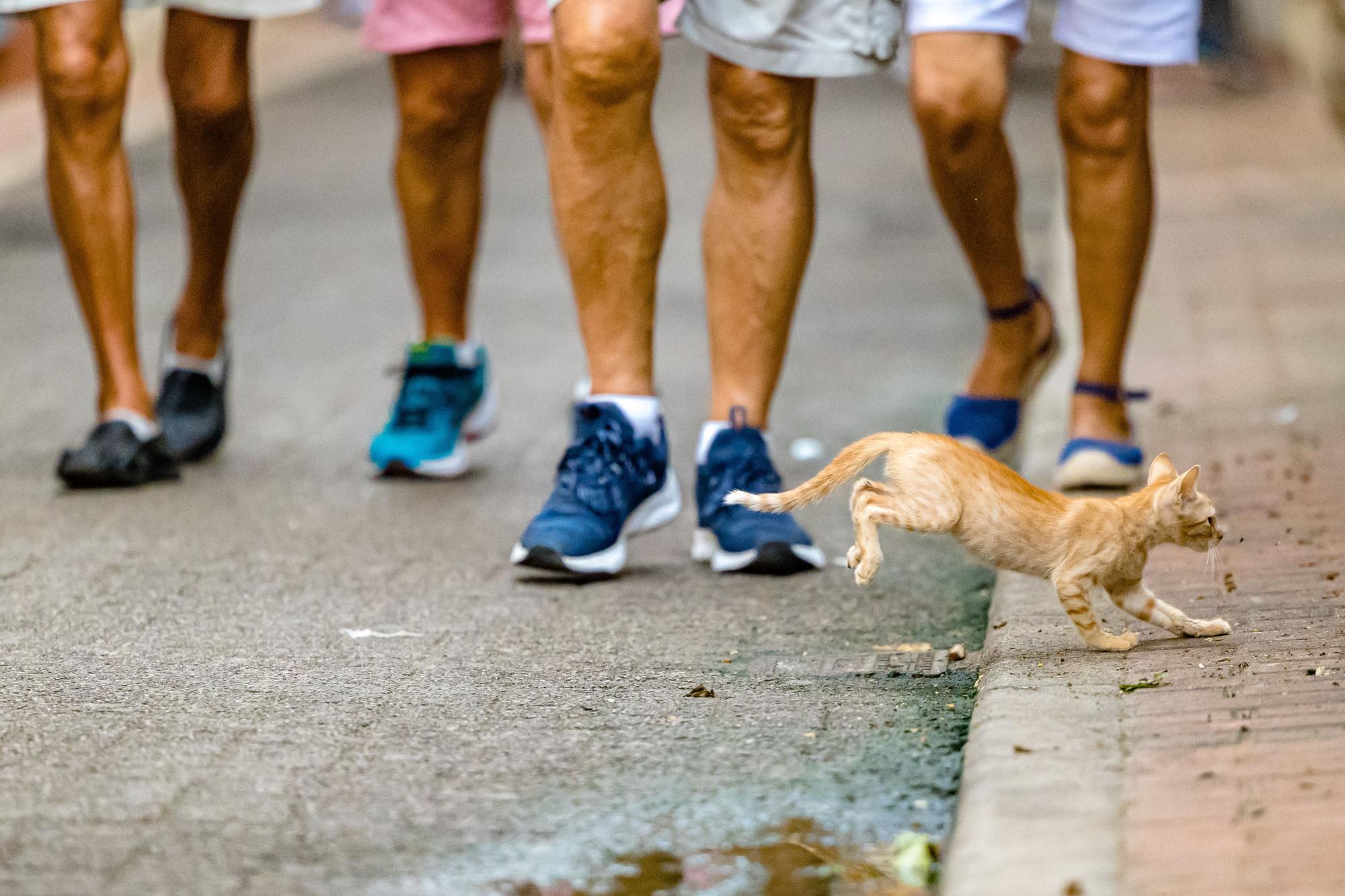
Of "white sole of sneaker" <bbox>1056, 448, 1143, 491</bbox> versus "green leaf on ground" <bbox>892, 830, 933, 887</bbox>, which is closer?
"green leaf on ground" <bbox>892, 830, 933, 887</bbox>

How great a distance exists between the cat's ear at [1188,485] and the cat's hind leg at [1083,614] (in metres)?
0.19

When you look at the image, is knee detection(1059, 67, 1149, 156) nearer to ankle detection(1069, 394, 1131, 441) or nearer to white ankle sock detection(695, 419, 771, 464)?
ankle detection(1069, 394, 1131, 441)

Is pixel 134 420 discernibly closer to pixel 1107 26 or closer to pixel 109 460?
pixel 109 460

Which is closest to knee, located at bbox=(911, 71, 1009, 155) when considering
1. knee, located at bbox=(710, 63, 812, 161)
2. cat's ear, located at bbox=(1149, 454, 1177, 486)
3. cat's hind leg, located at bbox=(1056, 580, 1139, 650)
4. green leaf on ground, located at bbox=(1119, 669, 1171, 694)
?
knee, located at bbox=(710, 63, 812, 161)

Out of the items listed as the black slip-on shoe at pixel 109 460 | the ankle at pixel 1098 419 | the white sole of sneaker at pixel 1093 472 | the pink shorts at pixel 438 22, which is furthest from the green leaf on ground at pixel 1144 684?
the black slip-on shoe at pixel 109 460

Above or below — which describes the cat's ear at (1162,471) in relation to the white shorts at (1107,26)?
below

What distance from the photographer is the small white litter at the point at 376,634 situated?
2.94 metres

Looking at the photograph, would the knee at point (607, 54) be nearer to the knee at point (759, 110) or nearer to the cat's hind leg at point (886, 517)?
the knee at point (759, 110)

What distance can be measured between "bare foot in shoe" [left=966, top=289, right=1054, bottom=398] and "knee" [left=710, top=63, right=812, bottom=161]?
0.80 metres

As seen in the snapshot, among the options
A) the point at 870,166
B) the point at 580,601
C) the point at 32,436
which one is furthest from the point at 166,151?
the point at 580,601

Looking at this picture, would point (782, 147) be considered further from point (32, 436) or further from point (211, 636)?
point (32, 436)

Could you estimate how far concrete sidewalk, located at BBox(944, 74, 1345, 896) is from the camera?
1.91 metres

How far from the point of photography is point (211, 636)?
115 inches

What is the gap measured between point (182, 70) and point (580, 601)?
5.98 ft
